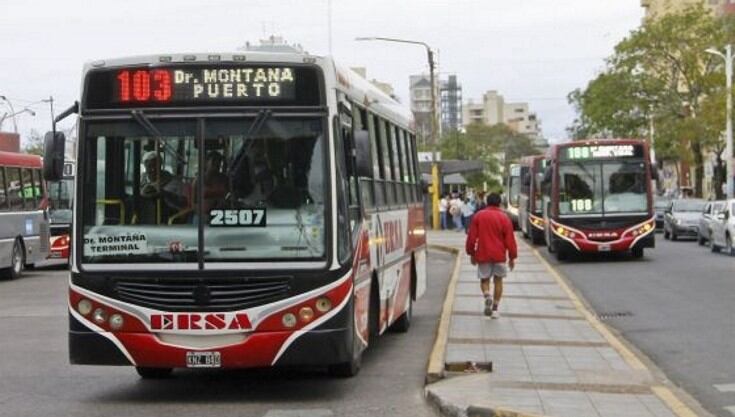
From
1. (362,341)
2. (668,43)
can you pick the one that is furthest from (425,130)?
(362,341)

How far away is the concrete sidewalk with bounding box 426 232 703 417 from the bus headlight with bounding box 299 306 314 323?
4.05 feet

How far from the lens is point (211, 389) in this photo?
11344 mm

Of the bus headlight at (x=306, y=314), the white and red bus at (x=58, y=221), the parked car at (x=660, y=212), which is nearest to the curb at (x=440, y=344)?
the bus headlight at (x=306, y=314)

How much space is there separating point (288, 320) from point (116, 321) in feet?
4.69

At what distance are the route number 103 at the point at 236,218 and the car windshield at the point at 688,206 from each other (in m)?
36.8

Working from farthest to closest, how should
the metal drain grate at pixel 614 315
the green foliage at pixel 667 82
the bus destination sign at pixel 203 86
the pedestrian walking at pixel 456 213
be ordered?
the green foliage at pixel 667 82
the pedestrian walking at pixel 456 213
the metal drain grate at pixel 614 315
the bus destination sign at pixel 203 86

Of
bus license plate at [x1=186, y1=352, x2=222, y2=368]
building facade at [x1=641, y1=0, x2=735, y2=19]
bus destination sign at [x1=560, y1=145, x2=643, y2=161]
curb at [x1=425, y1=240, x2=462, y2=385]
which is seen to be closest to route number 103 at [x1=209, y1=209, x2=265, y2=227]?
bus license plate at [x1=186, y1=352, x2=222, y2=368]

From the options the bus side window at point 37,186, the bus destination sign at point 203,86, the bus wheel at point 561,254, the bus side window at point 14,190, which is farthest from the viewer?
the bus wheel at point 561,254

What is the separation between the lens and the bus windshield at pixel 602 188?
31.7 metres

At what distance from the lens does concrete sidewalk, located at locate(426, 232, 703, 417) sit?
967cm

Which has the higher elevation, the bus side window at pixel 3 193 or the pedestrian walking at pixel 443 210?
the bus side window at pixel 3 193

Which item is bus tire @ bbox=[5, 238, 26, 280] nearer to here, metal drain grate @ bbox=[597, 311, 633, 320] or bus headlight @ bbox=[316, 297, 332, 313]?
metal drain grate @ bbox=[597, 311, 633, 320]

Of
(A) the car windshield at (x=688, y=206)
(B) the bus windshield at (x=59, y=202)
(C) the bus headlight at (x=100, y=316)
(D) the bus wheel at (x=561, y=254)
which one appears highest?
(B) the bus windshield at (x=59, y=202)

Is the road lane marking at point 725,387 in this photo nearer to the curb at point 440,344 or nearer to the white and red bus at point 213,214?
the curb at point 440,344
